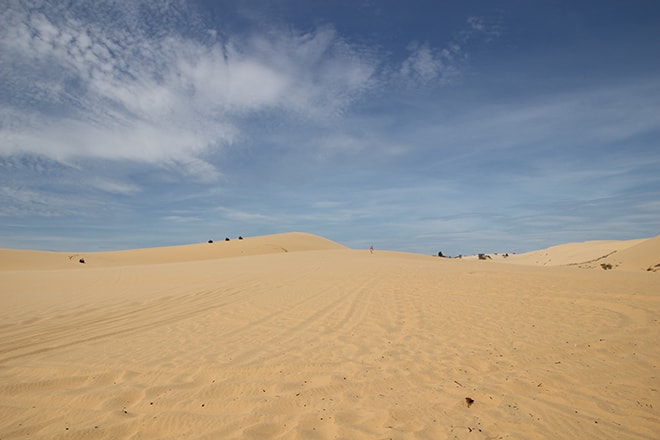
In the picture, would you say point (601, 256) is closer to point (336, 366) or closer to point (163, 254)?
point (336, 366)

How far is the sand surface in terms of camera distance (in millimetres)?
3281

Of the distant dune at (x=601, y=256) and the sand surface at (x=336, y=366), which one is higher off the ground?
the distant dune at (x=601, y=256)

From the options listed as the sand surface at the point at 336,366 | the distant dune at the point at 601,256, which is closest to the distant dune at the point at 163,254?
the sand surface at the point at 336,366

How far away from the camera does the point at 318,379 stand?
14.1 feet

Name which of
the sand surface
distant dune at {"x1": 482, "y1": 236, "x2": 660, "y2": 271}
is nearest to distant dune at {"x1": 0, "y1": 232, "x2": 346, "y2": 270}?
the sand surface

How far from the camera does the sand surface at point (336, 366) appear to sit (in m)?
3.28

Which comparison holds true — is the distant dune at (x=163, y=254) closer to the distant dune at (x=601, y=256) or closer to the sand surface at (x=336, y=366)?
the sand surface at (x=336, y=366)

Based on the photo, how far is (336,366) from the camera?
4.71 meters

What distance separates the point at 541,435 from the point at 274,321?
5271 mm

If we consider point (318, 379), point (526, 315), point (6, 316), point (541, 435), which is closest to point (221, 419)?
point (318, 379)

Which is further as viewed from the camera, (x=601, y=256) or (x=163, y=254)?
(x=601, y=256)

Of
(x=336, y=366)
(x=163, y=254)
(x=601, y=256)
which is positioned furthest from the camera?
(x=601, y=256)

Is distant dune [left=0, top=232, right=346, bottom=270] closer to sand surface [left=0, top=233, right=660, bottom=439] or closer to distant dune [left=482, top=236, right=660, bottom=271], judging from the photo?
sand surface [left=0, top=233, right=660, bottom=439]

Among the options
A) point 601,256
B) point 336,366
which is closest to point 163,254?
point 336,366
